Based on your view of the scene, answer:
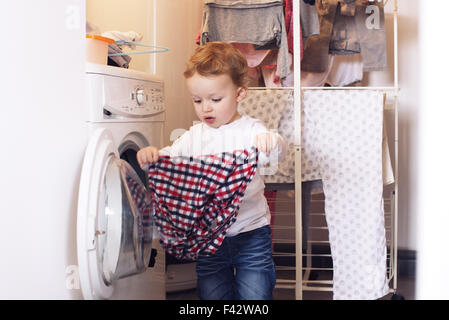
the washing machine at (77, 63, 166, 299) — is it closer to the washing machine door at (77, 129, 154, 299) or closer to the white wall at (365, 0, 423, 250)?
the washing machine door at (77, 129, 154, 299)

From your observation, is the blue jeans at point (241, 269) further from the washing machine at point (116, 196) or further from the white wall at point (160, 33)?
the white wall at point (160, 33)

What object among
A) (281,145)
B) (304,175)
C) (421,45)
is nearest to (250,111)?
(304,175)

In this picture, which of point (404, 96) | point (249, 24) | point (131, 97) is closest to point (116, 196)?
point (131, 97)

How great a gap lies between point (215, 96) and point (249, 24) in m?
0.76

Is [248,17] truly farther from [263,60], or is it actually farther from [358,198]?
[358,198]

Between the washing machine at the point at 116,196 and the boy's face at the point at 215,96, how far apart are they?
0.20 metres

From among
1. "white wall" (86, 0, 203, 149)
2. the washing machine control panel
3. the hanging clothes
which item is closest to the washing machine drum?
the washing machine control panel

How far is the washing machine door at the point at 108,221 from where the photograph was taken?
1103 mm

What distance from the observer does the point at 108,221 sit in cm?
125

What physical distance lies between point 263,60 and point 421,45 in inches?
47.3

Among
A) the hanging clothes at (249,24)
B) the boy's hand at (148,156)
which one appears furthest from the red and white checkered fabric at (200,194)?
the hanging clothes at (249,24)

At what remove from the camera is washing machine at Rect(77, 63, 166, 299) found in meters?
1.11
